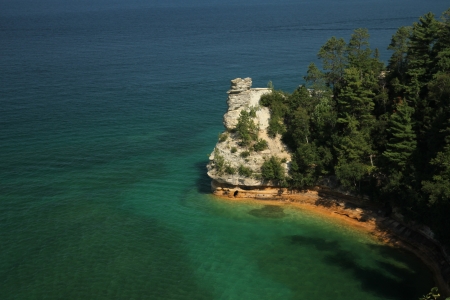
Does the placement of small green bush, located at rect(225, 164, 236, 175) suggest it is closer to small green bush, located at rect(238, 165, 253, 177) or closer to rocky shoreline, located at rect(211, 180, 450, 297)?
small green bush, located at rect(238, 165, 253, 177)

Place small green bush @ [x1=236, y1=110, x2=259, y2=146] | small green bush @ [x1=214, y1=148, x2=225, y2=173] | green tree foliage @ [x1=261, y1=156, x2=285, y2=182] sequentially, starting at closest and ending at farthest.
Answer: green tree foliage @ [x1=261, y1=156, x2=285, y2=182] → small green bush @ [x1=214, y1=148, x2=225, y2=173] → small green bush @ [x1=236, y1=110, x2=259, y2=146]

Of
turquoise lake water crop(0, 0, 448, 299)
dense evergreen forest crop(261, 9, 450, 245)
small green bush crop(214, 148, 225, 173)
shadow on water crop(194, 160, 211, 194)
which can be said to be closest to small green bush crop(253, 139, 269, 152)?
dense evergreen forest crop(261, 9, 450, 245)

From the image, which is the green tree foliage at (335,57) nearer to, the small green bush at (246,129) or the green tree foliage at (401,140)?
the small green bush at (246,129)

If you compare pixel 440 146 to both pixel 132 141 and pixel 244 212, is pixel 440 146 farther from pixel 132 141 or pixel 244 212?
pixel 132 141

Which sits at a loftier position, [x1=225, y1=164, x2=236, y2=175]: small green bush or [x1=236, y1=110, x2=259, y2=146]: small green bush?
[x1=236, y1=110, x2=259, y2=146]: small green bush

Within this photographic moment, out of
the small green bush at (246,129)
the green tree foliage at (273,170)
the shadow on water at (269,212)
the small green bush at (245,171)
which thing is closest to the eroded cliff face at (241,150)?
the small green bush at (245,171)

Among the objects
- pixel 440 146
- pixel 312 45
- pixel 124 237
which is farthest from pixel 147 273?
pixel 312 45

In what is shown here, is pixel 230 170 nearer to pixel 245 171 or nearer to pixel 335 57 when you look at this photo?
pixel 245 171
